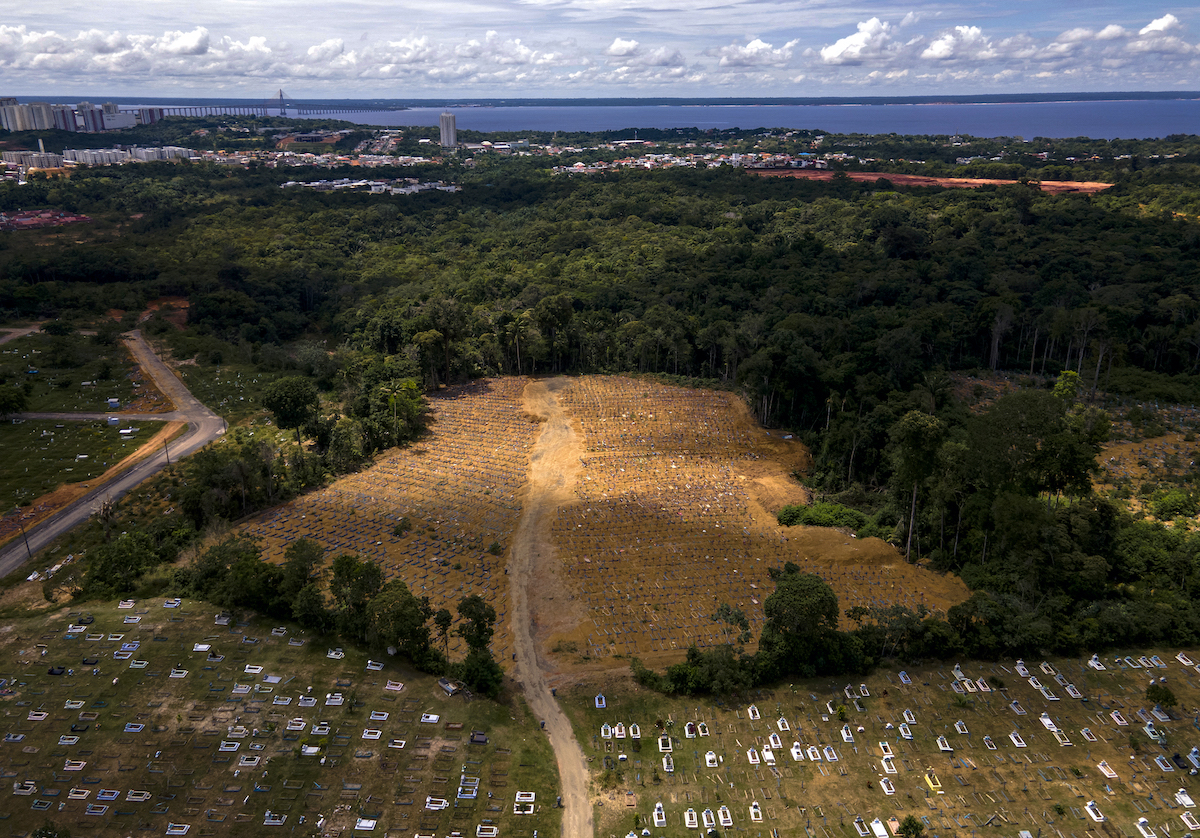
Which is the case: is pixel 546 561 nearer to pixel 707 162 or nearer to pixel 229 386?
pixel 229 386

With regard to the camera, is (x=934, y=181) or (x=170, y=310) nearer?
(x=170, y=310)

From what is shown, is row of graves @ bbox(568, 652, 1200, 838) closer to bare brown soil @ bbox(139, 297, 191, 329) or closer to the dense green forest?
the dense green forest

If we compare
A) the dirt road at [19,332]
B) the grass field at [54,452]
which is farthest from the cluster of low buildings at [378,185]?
the grass field at [54,452]

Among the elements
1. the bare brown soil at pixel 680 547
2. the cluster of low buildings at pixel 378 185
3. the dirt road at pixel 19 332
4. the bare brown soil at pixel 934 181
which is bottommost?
the bare brown soil at pixel 680 547

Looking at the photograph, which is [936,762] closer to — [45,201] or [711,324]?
[711,324]

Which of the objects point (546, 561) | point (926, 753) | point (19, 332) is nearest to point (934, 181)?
point (546, 561)

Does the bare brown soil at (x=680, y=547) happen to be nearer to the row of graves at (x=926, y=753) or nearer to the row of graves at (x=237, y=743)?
the row of graves at (x=926, y=753)

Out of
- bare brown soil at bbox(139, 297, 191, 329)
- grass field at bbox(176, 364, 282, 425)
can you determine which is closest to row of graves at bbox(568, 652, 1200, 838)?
grass field at bbox(176, 364, 282, 425)

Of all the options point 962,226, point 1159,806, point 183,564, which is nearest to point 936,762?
point 1159,806
